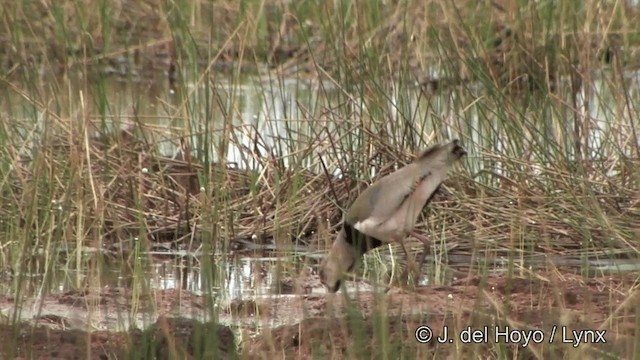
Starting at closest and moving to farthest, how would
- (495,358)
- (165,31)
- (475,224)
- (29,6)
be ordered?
1. (495,358)
2. (475,224)
3. (29,6)
4. (165,31)

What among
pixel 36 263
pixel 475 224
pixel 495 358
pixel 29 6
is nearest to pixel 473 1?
pixel 29 6

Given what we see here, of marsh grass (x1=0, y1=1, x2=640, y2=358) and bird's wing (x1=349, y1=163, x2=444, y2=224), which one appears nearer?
bird's wing (x1=349, y1=163, x2=444, y2=224)

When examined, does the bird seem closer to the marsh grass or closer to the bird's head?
the bird's head

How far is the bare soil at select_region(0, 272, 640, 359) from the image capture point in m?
3.74

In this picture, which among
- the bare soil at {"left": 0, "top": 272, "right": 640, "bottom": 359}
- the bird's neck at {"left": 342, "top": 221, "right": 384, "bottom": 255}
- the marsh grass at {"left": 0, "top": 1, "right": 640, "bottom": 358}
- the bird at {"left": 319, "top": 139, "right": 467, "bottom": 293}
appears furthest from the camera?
the marsh grass at {"left": 0, "top": 1, "right": 640, "bottom": 358}

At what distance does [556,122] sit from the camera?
7.12 m

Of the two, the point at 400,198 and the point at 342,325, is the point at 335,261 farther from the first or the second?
the point at 342,325

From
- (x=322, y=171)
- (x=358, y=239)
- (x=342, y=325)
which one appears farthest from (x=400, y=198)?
(x=322, y=171)

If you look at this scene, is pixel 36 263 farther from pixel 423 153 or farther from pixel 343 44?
pixel 343 44

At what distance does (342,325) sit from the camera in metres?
3.96

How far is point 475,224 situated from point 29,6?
5.22 metres

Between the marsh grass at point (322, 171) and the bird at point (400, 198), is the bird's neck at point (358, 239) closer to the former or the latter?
the bird at point (400, 198)

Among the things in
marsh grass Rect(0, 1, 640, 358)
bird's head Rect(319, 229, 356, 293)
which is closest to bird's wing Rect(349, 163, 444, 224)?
bird's head Rect(319, 229, 356, 293)

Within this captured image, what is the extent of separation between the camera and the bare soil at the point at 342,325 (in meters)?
3.74
